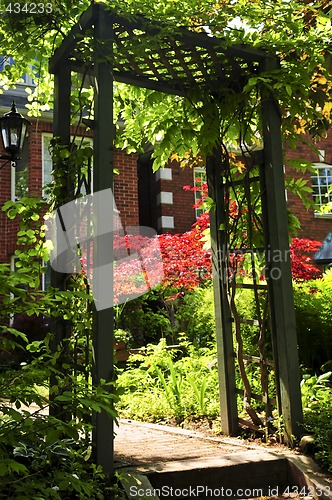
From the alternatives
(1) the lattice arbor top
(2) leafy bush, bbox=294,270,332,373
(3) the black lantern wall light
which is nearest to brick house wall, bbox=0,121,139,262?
(3) the black lantern wall light

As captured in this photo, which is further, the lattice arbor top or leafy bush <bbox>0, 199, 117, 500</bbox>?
the lattice arbor top

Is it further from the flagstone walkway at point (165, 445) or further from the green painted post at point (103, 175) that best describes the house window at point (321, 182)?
the green painted post at point (103, 175)

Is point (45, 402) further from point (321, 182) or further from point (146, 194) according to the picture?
point (321, 182)

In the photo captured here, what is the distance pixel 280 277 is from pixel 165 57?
1847 millimetres

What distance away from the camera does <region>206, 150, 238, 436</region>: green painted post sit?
14.7 ft

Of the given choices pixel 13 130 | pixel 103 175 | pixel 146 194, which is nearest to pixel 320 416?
pixel 103 175

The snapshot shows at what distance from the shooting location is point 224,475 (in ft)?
11.4

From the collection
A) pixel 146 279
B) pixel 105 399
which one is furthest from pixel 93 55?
pixel 146 279

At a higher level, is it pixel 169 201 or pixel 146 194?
pixel 146 194

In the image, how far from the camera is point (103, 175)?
3.40 metres

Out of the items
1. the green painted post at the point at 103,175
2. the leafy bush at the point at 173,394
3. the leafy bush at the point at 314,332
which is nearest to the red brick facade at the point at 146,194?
the leafy bush at the point at 173,394
